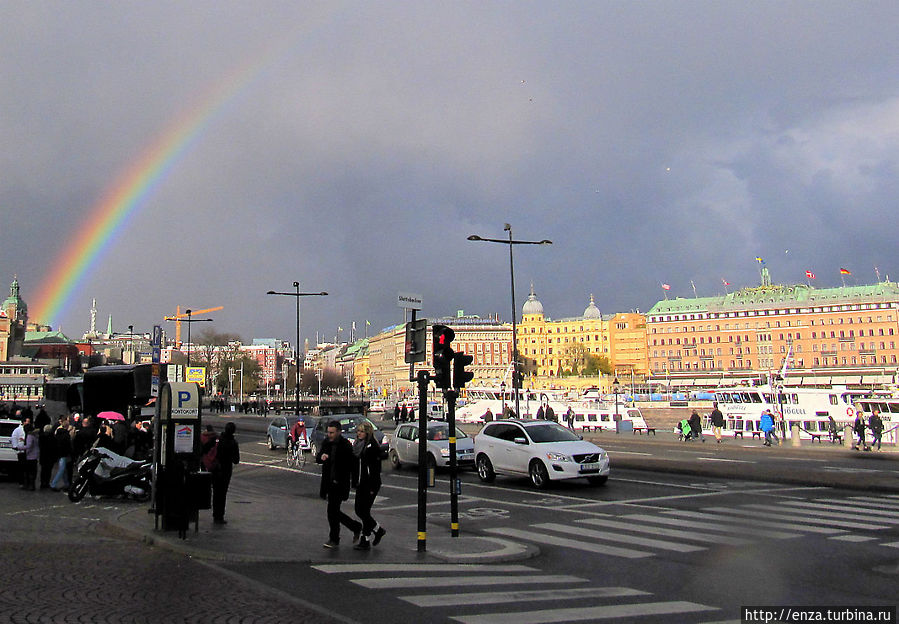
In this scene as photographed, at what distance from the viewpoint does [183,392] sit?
1347cm

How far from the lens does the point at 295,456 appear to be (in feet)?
95.3

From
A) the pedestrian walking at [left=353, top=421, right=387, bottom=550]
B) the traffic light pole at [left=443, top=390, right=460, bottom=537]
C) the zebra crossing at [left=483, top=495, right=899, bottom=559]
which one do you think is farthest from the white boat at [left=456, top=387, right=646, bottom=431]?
the pedestrian walking at [left=353, top=421, right=387, bottom=550]

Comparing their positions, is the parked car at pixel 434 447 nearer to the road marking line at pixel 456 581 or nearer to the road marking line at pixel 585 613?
the road marking line at pixel 456 581

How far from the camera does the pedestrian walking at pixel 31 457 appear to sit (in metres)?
19.8

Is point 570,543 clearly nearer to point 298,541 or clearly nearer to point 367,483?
point 367,483

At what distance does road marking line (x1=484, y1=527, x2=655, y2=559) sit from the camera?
37.4 feet

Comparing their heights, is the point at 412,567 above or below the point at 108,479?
below

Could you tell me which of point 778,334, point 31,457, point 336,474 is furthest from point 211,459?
point 778,334

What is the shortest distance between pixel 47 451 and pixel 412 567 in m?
13.7

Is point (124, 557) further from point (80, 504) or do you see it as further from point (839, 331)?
point (839, 331)

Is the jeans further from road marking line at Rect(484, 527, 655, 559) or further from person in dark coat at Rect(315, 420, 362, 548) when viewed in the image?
road marking line at Rect(484, 527, 655, 559)

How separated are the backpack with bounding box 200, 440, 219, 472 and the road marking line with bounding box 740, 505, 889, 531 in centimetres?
1002

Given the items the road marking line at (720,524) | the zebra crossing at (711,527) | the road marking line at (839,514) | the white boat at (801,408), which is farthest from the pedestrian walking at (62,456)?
the white boat at (801,408)

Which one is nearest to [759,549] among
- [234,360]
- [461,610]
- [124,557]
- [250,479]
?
[461,610]
